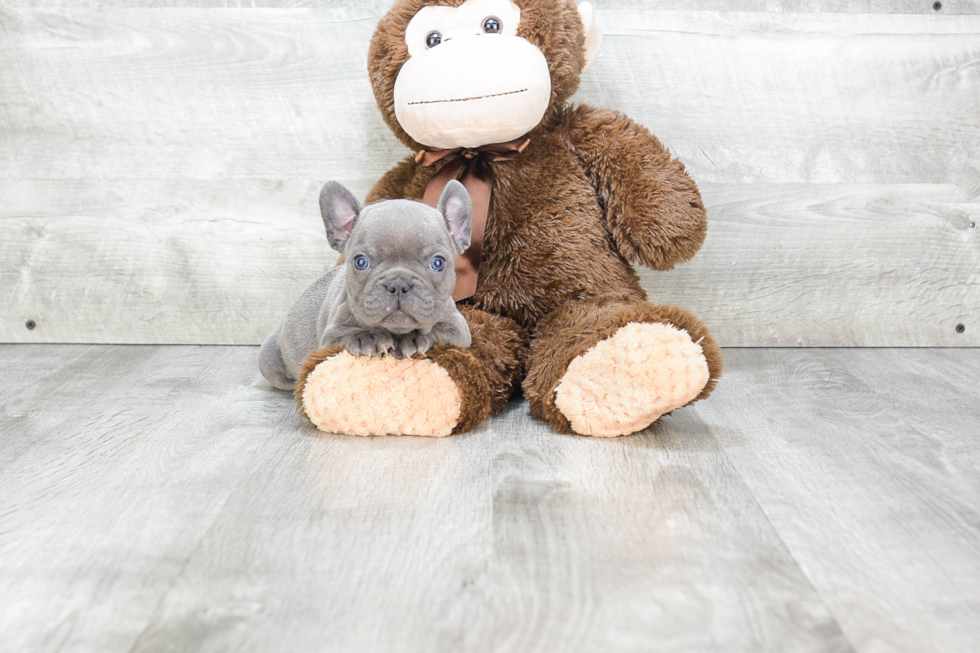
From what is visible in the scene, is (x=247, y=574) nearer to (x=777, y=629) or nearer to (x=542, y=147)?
(x=777, y=629)

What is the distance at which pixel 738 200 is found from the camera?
168 centimetres

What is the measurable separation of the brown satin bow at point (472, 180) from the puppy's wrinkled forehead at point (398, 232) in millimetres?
182

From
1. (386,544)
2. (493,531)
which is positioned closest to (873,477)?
(493,531)

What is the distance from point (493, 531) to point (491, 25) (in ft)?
2.54

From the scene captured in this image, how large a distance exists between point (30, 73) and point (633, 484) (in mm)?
1430

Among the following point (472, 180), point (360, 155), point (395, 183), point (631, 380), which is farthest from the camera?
point (360, 155)

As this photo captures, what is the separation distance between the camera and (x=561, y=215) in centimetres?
134

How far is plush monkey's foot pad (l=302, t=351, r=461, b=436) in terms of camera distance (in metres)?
1.14

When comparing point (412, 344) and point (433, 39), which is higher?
point (433, 39)

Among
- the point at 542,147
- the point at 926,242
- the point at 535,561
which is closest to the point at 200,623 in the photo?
the point at 535,561

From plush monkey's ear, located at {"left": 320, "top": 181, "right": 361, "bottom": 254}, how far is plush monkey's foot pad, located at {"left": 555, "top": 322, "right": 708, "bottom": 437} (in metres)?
0.36

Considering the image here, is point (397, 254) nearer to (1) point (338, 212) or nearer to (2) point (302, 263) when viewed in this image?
(1) point (338, 212)

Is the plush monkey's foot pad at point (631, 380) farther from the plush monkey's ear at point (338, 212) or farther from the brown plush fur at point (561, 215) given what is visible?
the plush monkey's ear at point (338, 212)

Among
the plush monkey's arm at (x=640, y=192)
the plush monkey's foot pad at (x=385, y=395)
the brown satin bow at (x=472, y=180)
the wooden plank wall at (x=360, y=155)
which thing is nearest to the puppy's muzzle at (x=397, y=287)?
the plush monkey's foot pad at (x=385, y=395)
